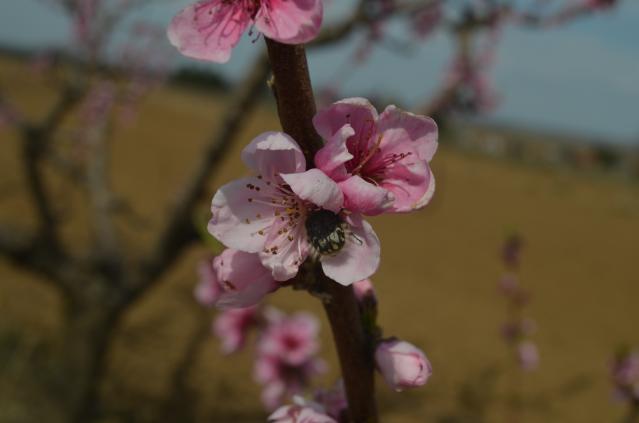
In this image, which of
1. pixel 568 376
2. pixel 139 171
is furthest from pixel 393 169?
pixel 139 171

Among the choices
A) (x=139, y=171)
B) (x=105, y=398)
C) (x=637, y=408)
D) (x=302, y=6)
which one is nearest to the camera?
(x=302, y=6)

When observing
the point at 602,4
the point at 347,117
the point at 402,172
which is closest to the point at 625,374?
the point at 402,172

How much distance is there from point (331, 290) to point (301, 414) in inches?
8.1

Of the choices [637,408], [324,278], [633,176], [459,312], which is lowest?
[633,176]

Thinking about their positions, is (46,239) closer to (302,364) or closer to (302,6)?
(302,364)

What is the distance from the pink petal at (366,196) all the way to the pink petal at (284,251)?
98mm

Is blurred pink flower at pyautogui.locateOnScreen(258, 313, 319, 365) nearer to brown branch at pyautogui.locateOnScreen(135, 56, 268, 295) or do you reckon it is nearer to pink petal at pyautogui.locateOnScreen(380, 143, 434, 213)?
brown branch at pyautogui.locateOnScreen(135, 56, 268, 295)

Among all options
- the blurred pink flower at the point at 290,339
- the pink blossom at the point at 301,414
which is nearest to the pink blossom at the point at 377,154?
the pink blossom at the point at 301,414

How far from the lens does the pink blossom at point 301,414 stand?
0.81 metres

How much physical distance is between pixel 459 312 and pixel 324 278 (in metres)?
7.08

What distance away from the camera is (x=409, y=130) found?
75 centimetres

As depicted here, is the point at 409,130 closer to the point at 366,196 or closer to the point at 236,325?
the point at 366,196

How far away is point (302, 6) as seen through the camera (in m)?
0.63

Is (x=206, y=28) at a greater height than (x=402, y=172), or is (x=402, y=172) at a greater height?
(x=206, y=28)
